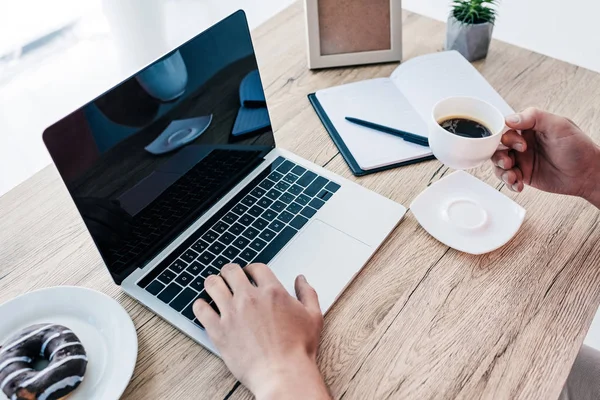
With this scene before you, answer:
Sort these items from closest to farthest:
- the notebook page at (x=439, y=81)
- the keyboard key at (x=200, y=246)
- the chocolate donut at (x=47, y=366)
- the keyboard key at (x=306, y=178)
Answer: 1. the chocolate donut at (x=47, y=366)
2. the keyboard key at (x=200, y=246)
3. the keyboard key at (x=306, y=178)
4. the notebook page at (x=439, y=81)

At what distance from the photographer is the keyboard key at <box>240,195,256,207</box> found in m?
0.90

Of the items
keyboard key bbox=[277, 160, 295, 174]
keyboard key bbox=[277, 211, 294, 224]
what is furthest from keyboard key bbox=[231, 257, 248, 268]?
keyboard key bbox=[277, 160, 295, 174]

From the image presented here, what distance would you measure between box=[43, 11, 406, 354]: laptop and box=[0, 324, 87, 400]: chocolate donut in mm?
132

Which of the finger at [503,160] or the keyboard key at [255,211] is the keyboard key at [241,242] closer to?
the keyboard key at [255,211]

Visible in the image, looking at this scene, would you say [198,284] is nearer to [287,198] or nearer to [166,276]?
[166,276]

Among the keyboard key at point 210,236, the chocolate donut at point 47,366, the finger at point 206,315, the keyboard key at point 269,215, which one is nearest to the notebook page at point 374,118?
the keyboard key at point 269,215

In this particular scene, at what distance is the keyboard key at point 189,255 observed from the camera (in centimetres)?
82

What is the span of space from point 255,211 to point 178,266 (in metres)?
0.16

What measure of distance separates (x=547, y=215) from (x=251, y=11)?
2.06m

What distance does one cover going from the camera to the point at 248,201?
90 cm

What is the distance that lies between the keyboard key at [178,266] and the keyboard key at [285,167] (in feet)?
0.83

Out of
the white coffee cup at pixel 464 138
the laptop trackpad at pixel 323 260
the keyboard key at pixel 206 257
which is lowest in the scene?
the laptop trackpad at pixel 323 260

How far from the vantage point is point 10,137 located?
2.00 metres

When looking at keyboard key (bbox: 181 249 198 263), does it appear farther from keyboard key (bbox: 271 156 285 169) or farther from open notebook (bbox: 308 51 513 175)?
open notebook (bbox: 308 51 513 175)
